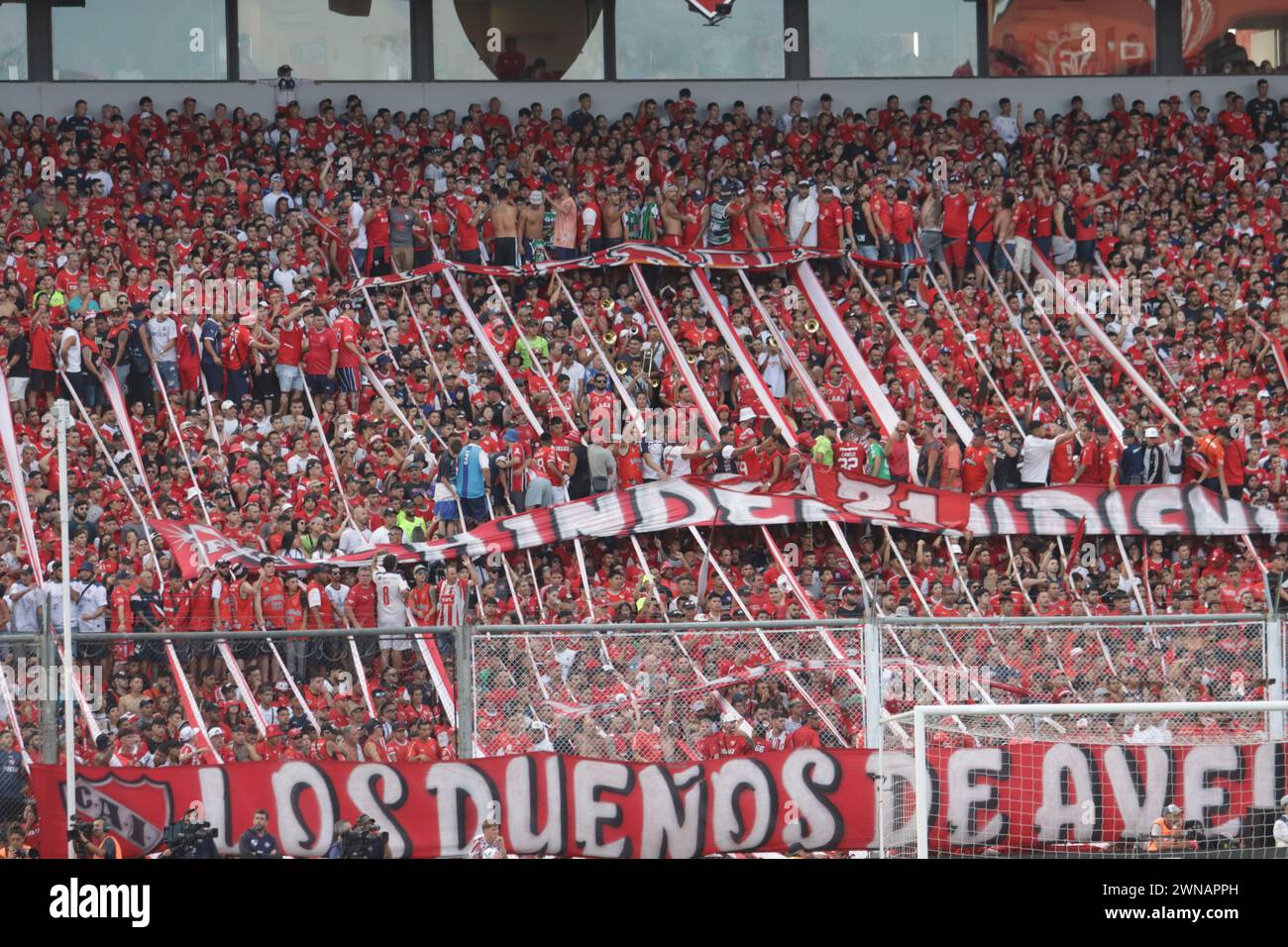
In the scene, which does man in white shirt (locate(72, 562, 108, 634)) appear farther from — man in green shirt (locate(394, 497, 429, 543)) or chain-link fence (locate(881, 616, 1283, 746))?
chain-link fence (locate(881, 616, 1283, 746))

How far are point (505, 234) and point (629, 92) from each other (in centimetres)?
573

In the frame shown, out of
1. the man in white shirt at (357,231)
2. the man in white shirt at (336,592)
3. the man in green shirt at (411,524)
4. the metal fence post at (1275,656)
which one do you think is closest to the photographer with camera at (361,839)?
the man in white shirt at (336,592)

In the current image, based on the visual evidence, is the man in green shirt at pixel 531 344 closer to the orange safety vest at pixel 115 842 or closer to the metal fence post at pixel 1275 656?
the orange safety vest at pixel 115 842

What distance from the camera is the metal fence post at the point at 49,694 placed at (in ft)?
42.6

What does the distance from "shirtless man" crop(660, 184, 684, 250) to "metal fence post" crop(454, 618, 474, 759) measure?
49.5 feet

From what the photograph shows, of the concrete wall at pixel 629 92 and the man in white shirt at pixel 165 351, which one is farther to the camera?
the concrete wall at pixel 629 92

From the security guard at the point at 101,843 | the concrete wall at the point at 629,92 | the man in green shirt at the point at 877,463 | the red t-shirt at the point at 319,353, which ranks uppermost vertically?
the concrete wall at the point at 629,92

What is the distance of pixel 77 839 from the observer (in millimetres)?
13242

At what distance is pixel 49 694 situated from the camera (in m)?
13.2

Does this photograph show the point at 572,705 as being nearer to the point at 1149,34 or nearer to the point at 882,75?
the point at 882,75

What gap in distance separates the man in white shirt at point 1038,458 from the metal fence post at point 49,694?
12.9 m

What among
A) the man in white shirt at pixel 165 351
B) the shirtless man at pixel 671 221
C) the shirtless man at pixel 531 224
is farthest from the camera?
the shirtless man at pixel 671 221

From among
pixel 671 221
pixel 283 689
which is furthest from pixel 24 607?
pixel 671 221

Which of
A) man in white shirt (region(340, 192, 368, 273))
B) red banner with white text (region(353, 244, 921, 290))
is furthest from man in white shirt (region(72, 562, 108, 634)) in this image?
man in white shirt (region(340, 192, 368, 273))
